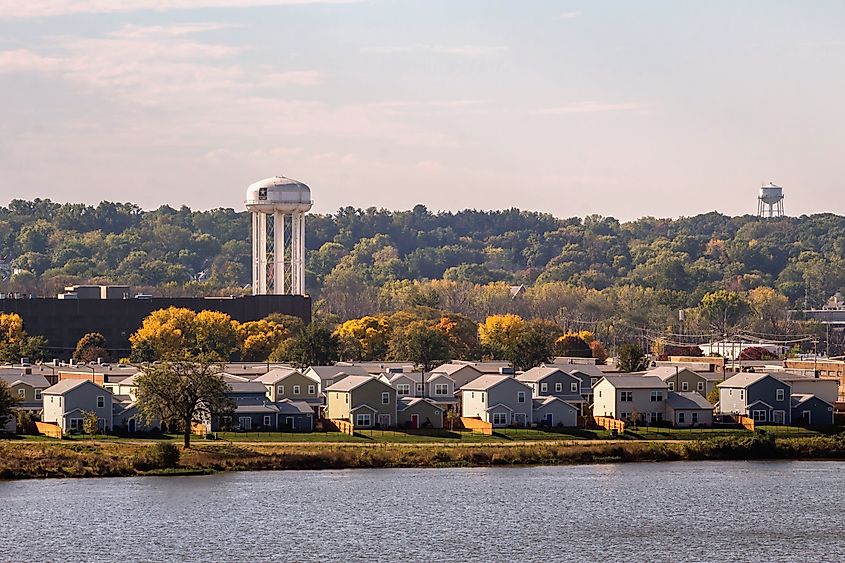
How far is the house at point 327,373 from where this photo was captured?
81.2 metres

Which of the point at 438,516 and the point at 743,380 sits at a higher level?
the point at 743,380

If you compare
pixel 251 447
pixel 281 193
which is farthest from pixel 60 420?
pixel 281 193

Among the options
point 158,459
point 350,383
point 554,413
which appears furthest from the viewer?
point 554,413

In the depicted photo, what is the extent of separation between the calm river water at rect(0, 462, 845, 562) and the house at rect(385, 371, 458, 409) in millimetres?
16502

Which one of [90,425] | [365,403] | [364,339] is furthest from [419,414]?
[364,339]

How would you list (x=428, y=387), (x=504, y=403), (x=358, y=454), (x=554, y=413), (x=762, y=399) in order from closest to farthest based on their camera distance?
(x=358, y=454), (x=504, y=403), (x=554, y=413), (x=762, y=399), (x=428, y=387)

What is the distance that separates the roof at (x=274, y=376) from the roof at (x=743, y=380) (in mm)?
18550

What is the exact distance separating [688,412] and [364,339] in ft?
108

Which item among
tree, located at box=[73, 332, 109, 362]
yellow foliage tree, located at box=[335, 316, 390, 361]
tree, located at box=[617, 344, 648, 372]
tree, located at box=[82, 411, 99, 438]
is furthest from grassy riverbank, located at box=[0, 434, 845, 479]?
yellow foliage tree, located at box=[335, 316, 390, 361]

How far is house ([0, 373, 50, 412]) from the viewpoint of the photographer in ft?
253

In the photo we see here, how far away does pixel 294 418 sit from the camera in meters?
74.6

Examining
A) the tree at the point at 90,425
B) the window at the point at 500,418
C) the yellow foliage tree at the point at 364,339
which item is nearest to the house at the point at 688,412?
the window at the point at 500,418

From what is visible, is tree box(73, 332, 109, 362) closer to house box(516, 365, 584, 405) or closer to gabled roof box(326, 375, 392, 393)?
gabled roof box(326, 375, 392, 393)

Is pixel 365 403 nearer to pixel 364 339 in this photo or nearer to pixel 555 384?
pixel 555 384
